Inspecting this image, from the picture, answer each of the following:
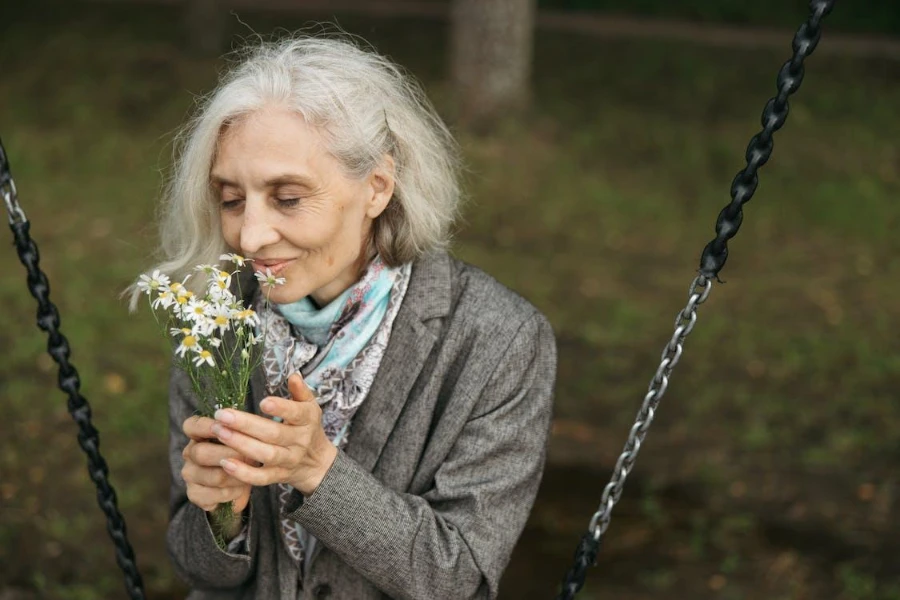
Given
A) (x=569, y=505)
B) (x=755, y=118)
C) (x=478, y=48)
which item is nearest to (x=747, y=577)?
(x=569, y=505)

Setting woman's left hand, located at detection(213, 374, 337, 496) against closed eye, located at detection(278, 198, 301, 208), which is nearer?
woman's left hand, located at detection(213, 374, 337, 496)

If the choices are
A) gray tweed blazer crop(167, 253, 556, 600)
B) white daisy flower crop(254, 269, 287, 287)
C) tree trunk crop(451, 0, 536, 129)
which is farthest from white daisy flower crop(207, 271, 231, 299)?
tree trunk crop(451, 0, 536, 129)

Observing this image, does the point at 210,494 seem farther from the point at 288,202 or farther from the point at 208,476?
the point at 288,202

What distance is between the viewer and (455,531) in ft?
8.89

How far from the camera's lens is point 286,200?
2580 millimetres

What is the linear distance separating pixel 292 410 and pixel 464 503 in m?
0.61

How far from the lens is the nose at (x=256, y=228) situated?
100.0 inches

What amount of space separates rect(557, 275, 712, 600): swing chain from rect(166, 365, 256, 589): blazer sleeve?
0.75 m

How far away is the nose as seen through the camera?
2539mm

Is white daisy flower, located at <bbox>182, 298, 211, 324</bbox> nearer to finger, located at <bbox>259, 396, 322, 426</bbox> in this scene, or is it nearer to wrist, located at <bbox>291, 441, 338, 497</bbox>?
finger, located at <bbox>259, 396, 322, 426</bbox>

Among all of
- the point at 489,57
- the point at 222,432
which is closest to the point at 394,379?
the point at 222,432

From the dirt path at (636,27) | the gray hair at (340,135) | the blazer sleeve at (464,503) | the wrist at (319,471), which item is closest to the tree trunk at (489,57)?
the dirt path at (636,27)

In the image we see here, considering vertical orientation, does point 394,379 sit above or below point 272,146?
below

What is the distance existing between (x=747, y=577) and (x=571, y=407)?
1783mm
